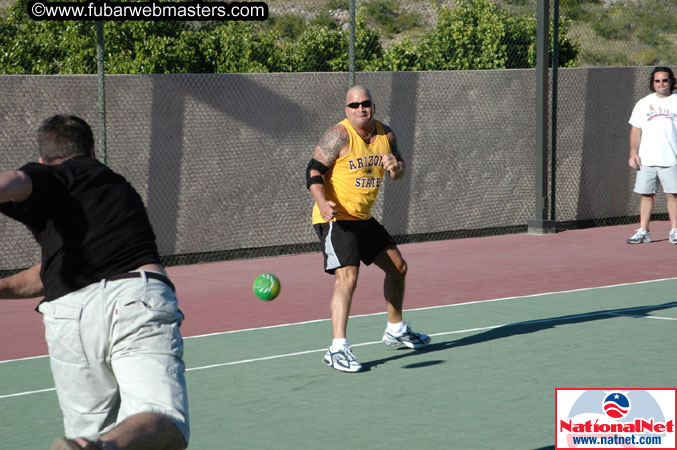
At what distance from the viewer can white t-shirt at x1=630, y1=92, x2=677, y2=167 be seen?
46.4 ft

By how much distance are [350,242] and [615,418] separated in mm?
2445

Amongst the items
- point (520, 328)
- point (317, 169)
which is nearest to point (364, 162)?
point (317, 169)

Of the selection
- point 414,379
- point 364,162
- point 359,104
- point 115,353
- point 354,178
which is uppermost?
point 359,104

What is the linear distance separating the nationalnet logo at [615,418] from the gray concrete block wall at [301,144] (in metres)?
7.42

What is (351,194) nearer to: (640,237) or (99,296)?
(99,296)

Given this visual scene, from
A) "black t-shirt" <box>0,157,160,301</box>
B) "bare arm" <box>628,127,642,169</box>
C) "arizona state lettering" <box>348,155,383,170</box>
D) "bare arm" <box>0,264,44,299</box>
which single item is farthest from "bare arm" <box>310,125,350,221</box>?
"bare arm" <box>628,127,642,169</box>

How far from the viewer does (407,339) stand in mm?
8242

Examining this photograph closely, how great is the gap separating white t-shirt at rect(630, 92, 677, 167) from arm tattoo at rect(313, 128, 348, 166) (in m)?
7.37

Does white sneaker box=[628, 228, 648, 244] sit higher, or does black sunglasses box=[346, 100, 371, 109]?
black sunglasses box=[346, 100, 371, 109]

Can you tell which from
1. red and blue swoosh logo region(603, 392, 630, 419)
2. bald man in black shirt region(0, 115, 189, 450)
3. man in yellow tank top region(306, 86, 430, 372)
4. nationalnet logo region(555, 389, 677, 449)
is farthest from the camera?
man in yellow tank top region(306, 86, 430, 372)

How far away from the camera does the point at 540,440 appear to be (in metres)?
5.81

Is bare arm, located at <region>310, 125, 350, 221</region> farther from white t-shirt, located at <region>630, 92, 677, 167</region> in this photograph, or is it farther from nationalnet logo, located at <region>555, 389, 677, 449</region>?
white t-shirt, located at <region>630, 92, 677, 167</region>

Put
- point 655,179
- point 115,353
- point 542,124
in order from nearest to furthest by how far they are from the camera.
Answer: point 115,353
point 655,179
point 542,124

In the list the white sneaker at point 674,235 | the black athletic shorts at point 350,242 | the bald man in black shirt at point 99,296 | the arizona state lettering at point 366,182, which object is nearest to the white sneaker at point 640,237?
the white sneaker at point 674,235
